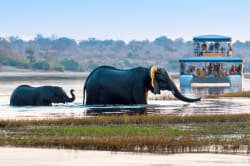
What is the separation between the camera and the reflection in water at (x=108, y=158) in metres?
14.4

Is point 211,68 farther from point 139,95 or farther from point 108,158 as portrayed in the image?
point 108,158

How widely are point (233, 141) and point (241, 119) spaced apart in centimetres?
588

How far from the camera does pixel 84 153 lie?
51.5 feet

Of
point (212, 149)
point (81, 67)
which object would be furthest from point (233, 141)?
point (81, 67)

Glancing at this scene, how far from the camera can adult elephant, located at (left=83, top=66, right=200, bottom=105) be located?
1152 inches

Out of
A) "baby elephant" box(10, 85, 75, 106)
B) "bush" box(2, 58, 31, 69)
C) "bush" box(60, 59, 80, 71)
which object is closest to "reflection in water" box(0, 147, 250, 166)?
"baby elephant" box(10, 85, 75, 106)

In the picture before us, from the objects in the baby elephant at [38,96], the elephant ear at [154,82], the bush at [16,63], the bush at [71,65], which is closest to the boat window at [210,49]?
the elephant ear at [154,82]

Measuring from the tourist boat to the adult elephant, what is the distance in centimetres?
3566

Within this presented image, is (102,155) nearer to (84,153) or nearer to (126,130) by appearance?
(84,153)

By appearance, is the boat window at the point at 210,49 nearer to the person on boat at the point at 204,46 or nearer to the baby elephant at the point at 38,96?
the person on boat at the point at 204,46

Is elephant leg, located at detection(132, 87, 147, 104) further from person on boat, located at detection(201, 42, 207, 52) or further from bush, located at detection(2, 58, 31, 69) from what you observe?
bush, located at detection(2, 58, 31, 69)

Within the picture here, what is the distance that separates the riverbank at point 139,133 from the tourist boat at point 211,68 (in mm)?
43333

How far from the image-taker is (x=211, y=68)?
6981 centimetres

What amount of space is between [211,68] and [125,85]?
41.6 m
